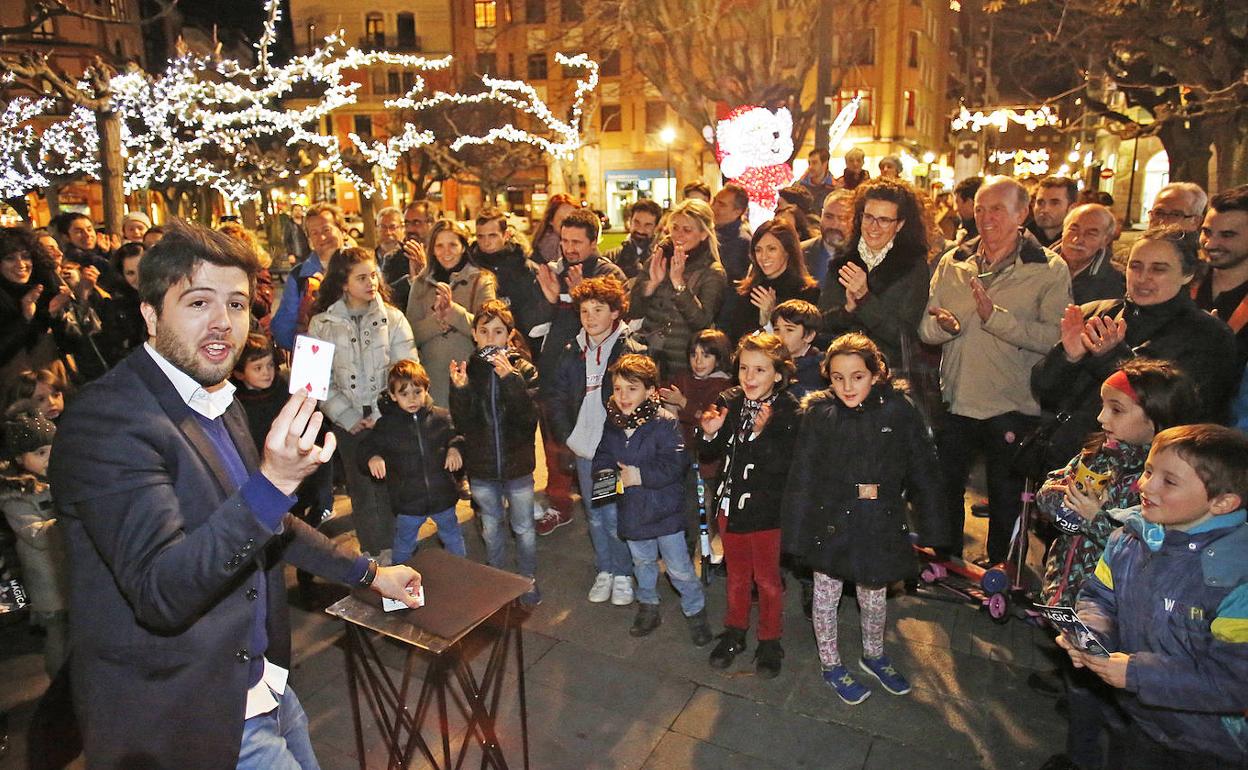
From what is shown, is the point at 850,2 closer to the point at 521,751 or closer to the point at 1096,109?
the point at 1096,109

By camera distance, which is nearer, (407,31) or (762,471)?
(762,471)

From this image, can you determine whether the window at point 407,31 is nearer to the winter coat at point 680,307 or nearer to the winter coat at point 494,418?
the winter coat at point 680,307

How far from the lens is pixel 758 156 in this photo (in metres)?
10.1

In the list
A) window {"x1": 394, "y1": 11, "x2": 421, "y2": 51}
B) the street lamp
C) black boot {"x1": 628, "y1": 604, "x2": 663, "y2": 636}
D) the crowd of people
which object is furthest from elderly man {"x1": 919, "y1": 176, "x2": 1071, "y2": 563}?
window {"x1": 394, "y1": 11, "x2": 421, "y2": 51}

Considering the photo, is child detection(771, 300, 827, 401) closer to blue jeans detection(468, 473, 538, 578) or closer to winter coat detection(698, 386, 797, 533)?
winter coat detection(698, 386, 797, 533)

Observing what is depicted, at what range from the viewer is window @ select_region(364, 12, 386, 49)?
151 feet

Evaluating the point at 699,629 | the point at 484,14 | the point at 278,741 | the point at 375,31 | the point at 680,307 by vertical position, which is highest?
the point at 484,14

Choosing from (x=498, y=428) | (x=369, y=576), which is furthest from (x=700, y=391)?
(x=369, y=576)

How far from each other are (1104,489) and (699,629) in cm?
209

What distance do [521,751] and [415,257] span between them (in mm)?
4412

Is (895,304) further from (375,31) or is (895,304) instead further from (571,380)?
(375,31)

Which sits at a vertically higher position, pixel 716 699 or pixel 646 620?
pixel 646 620

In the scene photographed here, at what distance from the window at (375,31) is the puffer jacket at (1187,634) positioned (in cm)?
5112

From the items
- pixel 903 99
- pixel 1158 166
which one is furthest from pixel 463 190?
pixel 1158 166
